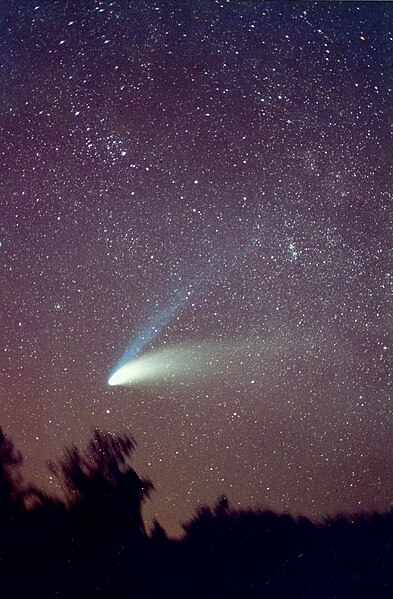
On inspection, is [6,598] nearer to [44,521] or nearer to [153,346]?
[44,521]

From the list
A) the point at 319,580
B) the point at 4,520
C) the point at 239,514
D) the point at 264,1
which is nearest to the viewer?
the point at 264,1

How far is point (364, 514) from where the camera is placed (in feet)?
8.29

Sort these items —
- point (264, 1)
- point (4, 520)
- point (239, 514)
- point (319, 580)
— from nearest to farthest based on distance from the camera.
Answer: point (264, 1), point (4, 520), point (239, 514), point (319, 580)

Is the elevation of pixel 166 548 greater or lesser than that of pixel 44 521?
lesser

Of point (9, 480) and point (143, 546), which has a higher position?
point (9, 480)

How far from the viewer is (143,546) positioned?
237 centimetres

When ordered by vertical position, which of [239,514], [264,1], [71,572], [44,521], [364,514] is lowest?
[364,514]

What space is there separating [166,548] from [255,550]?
53 centimetres

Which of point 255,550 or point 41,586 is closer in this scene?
point 41,586

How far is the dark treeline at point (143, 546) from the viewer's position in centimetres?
227

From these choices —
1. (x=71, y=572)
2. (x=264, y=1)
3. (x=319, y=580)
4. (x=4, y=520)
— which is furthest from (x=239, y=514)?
(x=264, y=1)

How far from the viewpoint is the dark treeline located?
89.3 inches

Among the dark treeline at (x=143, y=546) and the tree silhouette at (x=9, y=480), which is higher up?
the tree silhouette at (x=9, y=480)

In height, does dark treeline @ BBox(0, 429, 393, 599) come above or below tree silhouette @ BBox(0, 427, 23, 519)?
below
